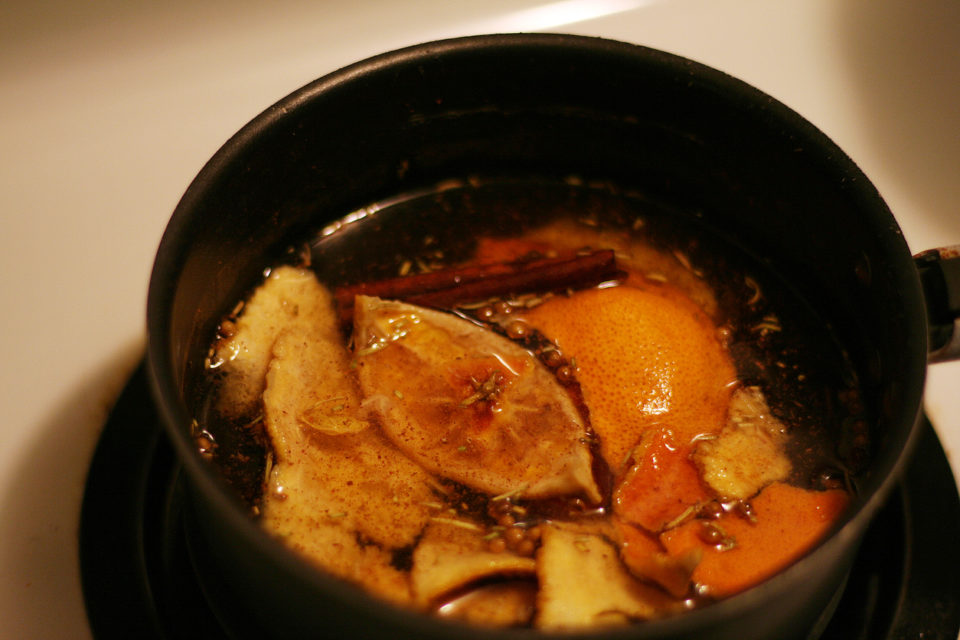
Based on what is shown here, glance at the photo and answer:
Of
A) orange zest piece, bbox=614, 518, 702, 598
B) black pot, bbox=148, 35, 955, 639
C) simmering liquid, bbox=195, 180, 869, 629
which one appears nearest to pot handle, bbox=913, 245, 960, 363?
black pot, bbox=148, 35, 955, 639

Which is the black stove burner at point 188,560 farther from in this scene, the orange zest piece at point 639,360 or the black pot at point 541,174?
the orange zest piece at point 639,360

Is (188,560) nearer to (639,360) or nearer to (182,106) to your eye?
(639,360)

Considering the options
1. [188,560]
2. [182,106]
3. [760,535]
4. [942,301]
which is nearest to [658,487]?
[760,535]

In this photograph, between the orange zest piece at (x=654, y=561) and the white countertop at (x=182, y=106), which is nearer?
the orange zest piece at (x=654, y=561)

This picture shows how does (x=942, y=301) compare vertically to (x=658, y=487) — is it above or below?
above

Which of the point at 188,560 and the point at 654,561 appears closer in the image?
the point at 654,561

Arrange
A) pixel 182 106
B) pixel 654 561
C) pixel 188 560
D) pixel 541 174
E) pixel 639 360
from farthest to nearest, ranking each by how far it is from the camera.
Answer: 1. pixel 182 106
2. pixel 541 174
3. pixel 639 360
4. pixel 188 560
5. pixel 654 561

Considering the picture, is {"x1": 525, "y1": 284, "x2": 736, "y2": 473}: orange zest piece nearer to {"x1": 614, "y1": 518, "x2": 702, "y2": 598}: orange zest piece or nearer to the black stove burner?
{"x1": 614, "y1": 518, "x2": 702, "y2": 598}: orange zest piece

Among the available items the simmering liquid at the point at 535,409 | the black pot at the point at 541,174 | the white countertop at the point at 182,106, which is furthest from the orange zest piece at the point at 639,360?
the white countertop at the point at 182,106
